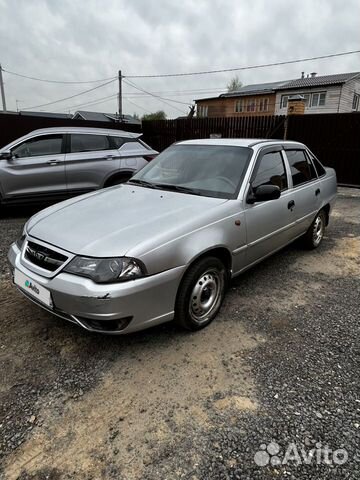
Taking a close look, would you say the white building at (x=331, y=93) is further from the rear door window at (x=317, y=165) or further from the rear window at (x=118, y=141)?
the rear door window at (x=317, y=165)

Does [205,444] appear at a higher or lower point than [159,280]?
lower

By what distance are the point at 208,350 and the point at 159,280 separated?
75 cm

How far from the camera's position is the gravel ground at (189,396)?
1.70 m

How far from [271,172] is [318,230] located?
182cm

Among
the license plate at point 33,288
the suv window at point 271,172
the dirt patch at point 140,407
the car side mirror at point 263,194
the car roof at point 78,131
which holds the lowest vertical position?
the dirt patch at point 140,407

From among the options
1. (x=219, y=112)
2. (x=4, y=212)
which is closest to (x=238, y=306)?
(x=4, y=212)

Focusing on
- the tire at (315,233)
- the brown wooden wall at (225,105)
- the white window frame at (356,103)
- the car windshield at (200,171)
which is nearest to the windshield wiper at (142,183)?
the car windshield at (200,171)

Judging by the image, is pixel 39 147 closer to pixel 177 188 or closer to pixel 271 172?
pixel 177 188

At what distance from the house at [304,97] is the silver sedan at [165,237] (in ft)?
83.0

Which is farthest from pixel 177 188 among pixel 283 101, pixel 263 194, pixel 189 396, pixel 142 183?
pixel 283 101

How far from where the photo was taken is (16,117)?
967cm

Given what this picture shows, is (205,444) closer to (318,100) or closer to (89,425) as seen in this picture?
(89,425)

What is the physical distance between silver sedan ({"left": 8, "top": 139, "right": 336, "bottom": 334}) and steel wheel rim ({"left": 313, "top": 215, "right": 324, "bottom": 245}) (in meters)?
0.84

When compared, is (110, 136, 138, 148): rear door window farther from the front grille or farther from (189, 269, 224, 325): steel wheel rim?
(189, 269, 224, 325): steel wheel rim
